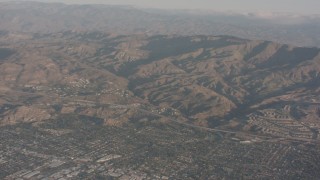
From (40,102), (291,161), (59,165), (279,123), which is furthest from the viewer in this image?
(40,102)

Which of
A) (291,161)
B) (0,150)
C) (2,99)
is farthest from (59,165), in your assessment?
(2,99)

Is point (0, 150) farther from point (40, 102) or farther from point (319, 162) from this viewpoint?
point (319, 162)

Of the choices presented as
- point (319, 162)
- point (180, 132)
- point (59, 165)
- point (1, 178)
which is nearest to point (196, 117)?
point (180, 132)

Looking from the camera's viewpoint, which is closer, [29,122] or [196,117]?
[29,122]

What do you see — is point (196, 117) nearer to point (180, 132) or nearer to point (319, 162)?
point (180, 132)

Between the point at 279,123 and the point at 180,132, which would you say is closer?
the point at 180,132

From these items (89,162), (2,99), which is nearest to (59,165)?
(89,162)

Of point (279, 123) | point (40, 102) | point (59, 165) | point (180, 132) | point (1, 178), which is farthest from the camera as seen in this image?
point (40, 102)

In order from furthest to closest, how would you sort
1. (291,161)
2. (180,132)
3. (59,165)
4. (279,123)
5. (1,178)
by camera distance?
(279,123)
(180,132)
(291,161)
(59,165)
(1,178)

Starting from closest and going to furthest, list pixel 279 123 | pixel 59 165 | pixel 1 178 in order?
1. pixel 1 178
2. pixel 59 165
3. pixel 279 123
